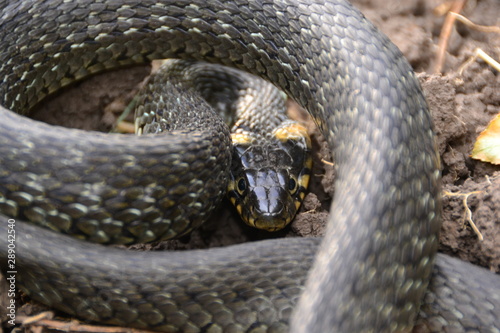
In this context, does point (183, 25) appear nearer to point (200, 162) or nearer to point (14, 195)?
point (200, 162)

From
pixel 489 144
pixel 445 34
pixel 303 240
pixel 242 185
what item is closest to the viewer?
pixel 303 240

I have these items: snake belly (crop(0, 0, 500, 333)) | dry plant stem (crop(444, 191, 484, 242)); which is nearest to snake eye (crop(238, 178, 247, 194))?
snake belly (crop(0, 0, 500, 333))

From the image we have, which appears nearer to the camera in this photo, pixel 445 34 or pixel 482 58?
pixel 482 58

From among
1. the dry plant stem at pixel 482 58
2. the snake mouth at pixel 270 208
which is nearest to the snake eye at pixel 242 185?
the snake mouth at pixel 270 208

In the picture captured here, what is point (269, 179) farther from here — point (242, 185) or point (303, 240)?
point (303, 240)

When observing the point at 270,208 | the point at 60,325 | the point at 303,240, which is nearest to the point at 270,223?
the point at 270,208

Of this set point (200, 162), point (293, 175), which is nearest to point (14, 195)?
point (200, 162)

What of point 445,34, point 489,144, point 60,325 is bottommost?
point 60,325
